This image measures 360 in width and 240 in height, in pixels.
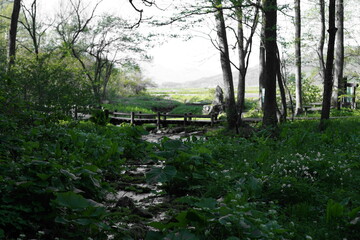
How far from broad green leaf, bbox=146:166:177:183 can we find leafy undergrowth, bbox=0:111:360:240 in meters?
0.01

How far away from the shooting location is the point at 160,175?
4.36 metres

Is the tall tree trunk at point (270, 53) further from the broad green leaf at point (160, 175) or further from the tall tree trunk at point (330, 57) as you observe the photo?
the broad green leaf at point (160, 175)

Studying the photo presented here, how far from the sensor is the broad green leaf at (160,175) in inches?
167

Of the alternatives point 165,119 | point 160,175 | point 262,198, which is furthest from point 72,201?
point 165,119

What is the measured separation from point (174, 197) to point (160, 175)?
568mm

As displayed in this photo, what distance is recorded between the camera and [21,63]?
432 inches

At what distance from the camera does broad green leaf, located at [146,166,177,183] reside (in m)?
4.25

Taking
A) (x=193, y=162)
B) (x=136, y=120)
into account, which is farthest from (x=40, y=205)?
(x=136, y=120)

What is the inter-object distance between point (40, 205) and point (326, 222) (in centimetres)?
276

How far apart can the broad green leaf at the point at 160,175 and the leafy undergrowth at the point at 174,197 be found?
0.01 meters

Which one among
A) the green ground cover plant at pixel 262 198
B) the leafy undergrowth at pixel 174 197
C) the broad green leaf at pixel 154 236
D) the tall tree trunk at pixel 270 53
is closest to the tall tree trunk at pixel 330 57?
the tall tree trunk at pixel 270 53

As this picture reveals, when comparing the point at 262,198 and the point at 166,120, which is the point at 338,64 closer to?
the point at 166,120

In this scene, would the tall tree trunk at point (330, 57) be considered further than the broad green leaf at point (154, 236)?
Yes

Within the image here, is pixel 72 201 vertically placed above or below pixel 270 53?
below
